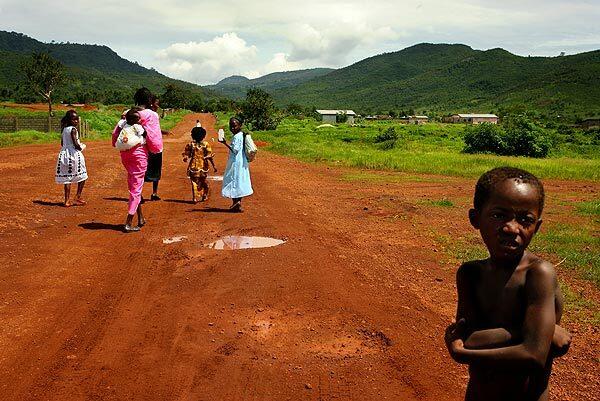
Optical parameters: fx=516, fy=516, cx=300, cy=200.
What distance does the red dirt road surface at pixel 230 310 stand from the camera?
3.79m

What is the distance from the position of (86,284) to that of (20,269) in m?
1.05

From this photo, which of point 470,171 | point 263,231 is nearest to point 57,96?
point 470,171

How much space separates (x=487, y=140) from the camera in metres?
28.9

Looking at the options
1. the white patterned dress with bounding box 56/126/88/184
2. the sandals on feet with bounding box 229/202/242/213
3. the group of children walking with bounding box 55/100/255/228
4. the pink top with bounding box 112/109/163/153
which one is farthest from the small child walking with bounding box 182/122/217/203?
the white patterned dress with bounding box 56/126/88/184

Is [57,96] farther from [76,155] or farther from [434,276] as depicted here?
[434,276]

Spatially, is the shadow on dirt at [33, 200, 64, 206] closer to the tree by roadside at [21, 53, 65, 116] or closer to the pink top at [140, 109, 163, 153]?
the pink top at [140, 109, 163, 153]

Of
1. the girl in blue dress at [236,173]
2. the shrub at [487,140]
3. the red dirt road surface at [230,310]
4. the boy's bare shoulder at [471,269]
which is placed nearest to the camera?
the boy's bare shoulder at [471,269]

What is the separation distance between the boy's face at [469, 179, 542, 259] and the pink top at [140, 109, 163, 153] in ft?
25.9

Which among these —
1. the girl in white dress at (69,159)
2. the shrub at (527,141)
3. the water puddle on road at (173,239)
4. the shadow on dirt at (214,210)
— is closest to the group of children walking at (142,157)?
the girl in white dress at (69,159)

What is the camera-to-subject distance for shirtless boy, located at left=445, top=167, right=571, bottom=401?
5.93 feet

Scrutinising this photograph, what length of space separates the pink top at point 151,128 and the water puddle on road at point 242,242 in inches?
98.6

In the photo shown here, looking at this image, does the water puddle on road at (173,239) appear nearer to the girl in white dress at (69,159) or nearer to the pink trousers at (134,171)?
the pink trousers at (134,171)

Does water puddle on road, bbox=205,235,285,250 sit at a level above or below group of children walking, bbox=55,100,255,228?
below

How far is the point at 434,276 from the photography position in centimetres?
646
